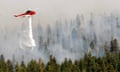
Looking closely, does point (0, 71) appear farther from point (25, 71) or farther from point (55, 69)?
point (55, 69)

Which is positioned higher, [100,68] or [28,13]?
[28,13]

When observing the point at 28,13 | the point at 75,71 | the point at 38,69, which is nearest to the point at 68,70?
the point at 75,71

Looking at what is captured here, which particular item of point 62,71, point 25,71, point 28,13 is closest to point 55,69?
point 62,71

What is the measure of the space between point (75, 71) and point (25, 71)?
26.7 metres

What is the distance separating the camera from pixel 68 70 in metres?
193

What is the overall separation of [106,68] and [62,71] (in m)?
22.6

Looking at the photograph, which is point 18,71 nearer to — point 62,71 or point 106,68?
point 62,71

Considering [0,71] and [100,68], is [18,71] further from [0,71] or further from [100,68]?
[100,68]

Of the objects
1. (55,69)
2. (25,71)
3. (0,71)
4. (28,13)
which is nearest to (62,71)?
(55,69)

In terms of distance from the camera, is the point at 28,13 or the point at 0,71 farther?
the point at 0,71

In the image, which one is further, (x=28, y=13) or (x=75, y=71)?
(x=75, y=71)

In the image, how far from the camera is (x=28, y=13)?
105 metres

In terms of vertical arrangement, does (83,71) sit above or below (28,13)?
below

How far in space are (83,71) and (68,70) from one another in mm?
9713
